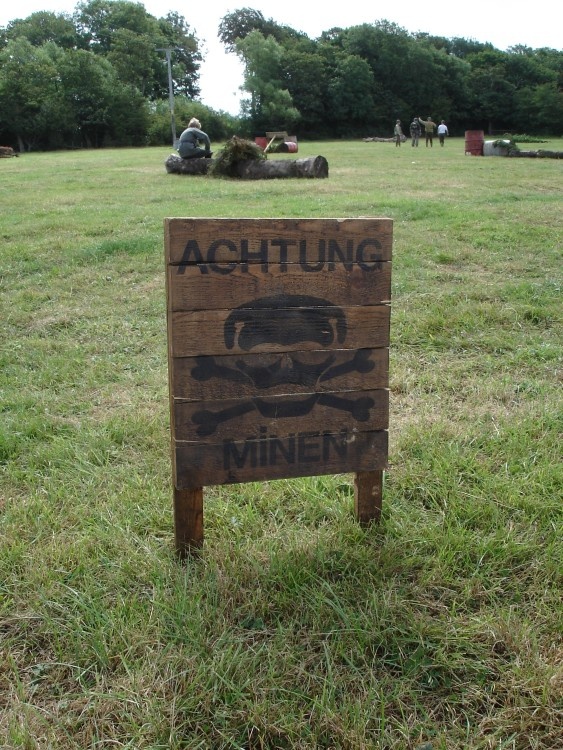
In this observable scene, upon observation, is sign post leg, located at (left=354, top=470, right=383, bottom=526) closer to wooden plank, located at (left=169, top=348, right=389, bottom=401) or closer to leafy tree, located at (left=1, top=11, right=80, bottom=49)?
wooden plank, located at (left=169, top=348, right=389, bottom=401)

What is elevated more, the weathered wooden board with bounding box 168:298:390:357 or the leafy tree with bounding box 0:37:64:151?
the leafy tree with bounding box 0:37:64:151

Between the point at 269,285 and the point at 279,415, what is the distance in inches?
18.9

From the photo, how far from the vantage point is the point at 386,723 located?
178 centimetres

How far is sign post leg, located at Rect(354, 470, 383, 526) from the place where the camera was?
2629mm

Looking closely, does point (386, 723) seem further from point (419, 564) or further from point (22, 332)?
point (22, 332)

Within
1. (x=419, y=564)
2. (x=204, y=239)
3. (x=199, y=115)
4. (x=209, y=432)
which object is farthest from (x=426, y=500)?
(x=199, y=115)

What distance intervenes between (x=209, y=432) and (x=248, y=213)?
7.72 m

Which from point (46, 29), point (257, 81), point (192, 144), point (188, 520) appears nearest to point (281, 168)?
point (192, 144)

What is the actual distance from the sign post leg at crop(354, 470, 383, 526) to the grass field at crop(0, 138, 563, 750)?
0.09 m

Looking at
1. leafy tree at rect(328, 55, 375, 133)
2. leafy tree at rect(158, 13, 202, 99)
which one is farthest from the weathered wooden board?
leafy tree at rect(158, 13, 202, 99)

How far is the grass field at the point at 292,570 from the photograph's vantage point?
179 cm

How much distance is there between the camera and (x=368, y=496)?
2.64 m

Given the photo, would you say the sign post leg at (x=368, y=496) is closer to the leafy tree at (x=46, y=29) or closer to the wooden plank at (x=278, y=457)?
the wooden plank at (x=278, y=457)

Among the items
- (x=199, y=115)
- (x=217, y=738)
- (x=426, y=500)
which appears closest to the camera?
(x=217, y=738)
